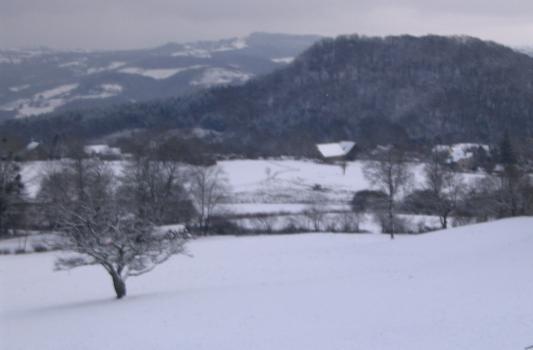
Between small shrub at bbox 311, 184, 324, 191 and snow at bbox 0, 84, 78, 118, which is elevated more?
snow at bbox 0, 84, 78, 118

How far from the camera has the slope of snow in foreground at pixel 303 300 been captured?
1163cm

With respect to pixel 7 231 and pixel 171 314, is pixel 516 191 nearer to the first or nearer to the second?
pixel 171 314

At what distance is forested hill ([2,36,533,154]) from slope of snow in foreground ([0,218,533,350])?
6525 cm

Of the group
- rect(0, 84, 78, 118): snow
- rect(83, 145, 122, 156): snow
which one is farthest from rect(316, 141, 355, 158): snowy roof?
rect(0, 84, 78, 118): snow

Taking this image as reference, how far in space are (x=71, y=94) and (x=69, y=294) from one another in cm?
18319

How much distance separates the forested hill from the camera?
10256cm

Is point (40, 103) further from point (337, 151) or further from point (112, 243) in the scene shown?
point (112, 243)

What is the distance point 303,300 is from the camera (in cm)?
1535

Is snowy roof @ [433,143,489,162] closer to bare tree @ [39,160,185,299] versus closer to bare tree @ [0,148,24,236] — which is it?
bare tree @ [0,148,24,236]

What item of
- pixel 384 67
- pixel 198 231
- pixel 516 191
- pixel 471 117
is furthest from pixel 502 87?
pixel 198 231

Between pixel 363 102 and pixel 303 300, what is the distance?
10783 centimetres

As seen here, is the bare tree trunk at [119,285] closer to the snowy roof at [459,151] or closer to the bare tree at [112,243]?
the bare tree at [112,243]

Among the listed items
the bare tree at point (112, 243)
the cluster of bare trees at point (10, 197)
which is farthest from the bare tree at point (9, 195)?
the bare tree at point (112, 243)

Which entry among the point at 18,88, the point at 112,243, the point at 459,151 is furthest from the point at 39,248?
the point at 18,88
